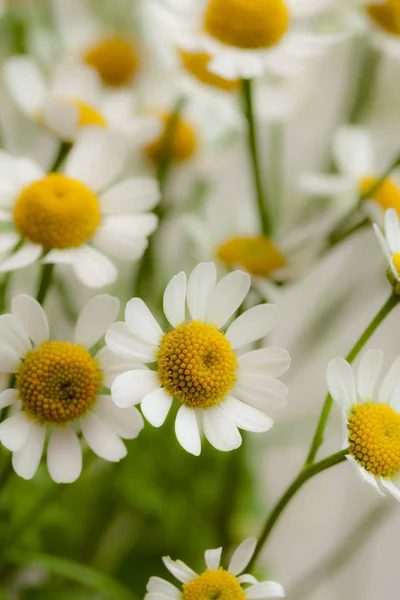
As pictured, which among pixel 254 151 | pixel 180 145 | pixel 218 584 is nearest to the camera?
pixel 218 584

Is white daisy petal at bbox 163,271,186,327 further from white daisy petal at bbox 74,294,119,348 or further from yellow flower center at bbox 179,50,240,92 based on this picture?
yellow flower center at bbox 179,50,240,92

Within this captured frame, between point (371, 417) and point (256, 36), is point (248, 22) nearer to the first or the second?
point (256, 36)

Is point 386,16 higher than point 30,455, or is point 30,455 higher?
point 386,16

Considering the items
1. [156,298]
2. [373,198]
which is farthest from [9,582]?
[373,198]

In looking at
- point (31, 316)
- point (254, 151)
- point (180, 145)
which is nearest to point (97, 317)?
point (31, 316)

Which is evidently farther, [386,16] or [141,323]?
[386,16]

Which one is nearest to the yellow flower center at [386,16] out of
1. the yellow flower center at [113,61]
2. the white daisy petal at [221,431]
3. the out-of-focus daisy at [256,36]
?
the out-of-focus daisy at [256,36]
